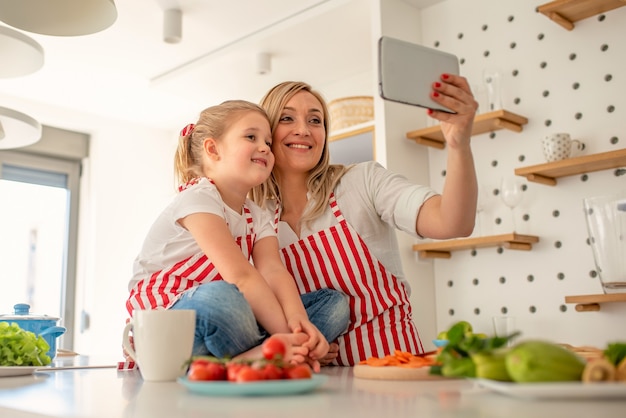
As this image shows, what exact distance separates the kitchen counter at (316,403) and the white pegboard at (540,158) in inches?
64.3

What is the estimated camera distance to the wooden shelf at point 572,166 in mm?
2164

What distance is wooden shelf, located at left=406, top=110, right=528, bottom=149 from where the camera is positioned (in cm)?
242

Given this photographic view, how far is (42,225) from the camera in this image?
14.6 feet

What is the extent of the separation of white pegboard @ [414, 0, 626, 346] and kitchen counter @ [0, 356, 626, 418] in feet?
5.36

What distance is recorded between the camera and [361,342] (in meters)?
1.59

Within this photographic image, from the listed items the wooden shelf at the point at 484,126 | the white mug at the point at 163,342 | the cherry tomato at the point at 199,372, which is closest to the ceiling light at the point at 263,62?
the wooden shelf at the point at 484,126

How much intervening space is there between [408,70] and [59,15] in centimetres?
88

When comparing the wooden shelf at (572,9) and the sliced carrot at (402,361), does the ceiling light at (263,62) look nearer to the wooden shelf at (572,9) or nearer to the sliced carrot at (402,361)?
the wooden shelf at (572,9)

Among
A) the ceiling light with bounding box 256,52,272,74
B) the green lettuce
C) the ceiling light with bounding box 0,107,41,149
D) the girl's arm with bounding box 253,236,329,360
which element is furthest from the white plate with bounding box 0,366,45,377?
the ceiling light with bounding box 256,52,272,74

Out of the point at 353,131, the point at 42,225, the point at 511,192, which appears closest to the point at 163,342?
the point at 511,192

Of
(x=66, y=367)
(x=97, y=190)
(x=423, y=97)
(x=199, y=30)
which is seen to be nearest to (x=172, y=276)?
(x=66, y=367)

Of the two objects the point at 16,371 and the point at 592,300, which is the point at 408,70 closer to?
the point at 16,371

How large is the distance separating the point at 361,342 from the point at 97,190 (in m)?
3.25

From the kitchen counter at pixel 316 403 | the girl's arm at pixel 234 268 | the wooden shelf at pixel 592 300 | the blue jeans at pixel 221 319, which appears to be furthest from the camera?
the wooden shelf at pixel 592 300
